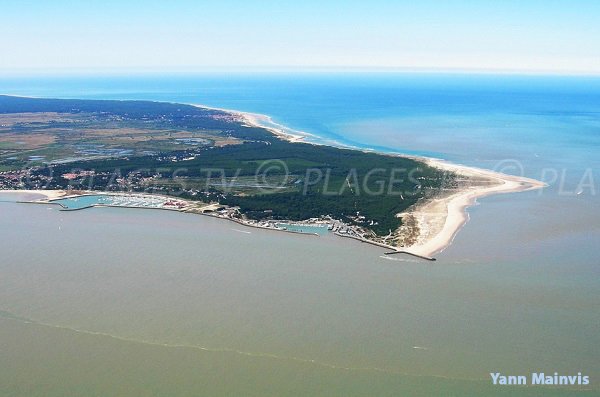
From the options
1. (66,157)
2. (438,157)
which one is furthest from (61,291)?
(438,157)

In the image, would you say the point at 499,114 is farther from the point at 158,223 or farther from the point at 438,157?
the point at 158,223

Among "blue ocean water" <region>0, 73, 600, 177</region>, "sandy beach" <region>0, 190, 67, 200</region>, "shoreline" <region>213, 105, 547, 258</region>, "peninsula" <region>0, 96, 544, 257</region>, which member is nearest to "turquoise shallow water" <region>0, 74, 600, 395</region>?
"shoreline" <region>213, 105, 547, 258</region>

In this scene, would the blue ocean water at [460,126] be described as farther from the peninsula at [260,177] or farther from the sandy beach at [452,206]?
the peninsula at [260,177]

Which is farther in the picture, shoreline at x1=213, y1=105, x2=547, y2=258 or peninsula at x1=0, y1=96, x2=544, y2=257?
peninsula at x1=0, y1=96, x2=544, y2=257

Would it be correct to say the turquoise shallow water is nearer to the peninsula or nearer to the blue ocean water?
the peninsula
